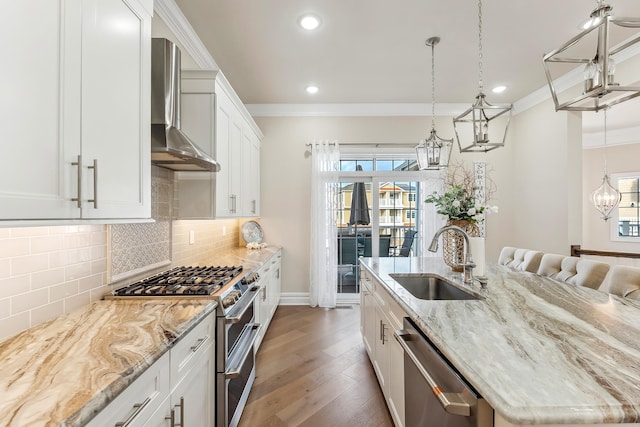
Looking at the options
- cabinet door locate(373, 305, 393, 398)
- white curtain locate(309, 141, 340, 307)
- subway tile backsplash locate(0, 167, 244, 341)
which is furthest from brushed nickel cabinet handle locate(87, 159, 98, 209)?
white curtain locate(309, 141, 340, 307)

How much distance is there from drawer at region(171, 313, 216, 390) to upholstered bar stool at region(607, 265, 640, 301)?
7.57 ft

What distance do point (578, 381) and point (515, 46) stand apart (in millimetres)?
3230

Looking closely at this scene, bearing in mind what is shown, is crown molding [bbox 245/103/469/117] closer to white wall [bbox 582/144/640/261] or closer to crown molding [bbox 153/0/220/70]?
crown molding [bbox 153/0/220/70]

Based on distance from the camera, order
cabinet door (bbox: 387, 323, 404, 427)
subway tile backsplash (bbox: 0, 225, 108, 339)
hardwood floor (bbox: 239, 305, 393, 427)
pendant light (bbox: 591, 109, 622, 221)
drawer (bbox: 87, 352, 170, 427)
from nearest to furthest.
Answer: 1. drawer (bbox: 87, 352, 170, 427)
2. subway tile backsplash (bbox: 0, 225, 108, 339)
3. cabinet door (bbox: 387, 323, 404, 427)
4. hardwood floor (bbox: 239, 305, 393, 427)
5. pendant light (bbox: 591, 109, 622, 221)

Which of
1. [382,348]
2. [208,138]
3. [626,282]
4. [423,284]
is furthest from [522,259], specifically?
[208,138]

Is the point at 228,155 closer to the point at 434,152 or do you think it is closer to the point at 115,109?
the point at 115,109

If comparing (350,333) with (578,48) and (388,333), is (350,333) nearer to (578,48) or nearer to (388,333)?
(388,333)

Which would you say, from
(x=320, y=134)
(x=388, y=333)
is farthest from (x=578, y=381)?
(x=320, y=134)

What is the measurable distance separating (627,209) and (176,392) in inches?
323

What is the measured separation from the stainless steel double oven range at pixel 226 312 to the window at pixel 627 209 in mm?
7473

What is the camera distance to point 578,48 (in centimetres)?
299

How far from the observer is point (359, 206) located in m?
4.59

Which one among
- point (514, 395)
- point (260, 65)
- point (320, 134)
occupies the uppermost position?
point (260, 65)

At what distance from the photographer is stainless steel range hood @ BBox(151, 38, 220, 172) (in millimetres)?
1773
